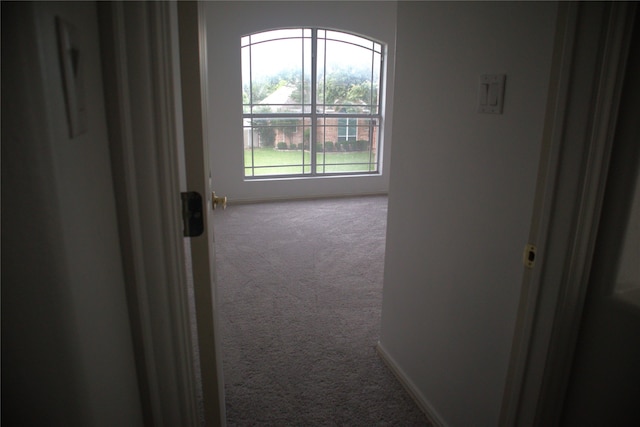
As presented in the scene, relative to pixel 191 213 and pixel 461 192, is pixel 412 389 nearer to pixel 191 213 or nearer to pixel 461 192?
pixel 461 192

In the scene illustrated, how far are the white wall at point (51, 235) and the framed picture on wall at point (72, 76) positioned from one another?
0.01 meters

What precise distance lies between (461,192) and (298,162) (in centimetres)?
442

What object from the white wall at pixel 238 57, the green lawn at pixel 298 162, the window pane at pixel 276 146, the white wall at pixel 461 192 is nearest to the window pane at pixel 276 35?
the white wall at pixel 238 57

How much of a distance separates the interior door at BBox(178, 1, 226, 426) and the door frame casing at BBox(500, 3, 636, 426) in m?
0.79

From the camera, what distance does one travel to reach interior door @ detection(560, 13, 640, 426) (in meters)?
0.90

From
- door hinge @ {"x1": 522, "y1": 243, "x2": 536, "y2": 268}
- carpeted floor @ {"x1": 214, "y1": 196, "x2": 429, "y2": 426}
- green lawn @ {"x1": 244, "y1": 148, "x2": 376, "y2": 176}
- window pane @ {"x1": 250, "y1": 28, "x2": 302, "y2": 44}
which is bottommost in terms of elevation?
carpeted floor @ {"x1": 214, "y1": 196, "x2": 429, "y2": 426}

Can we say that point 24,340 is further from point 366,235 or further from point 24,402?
point 366,235

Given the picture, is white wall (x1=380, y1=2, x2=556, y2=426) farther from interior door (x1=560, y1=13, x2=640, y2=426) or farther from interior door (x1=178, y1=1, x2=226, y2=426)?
interior door (x1=178, y1=1, x2=226, y2=426)

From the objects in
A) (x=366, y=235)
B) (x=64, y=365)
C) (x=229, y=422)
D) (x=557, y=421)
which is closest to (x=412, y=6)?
(x=557, y=421)

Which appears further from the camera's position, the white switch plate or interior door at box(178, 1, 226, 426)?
the white switch plate

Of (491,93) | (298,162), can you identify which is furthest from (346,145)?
(491,93)

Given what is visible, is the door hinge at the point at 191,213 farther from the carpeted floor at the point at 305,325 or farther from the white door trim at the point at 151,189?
the carpeted floor at the point at 305,325

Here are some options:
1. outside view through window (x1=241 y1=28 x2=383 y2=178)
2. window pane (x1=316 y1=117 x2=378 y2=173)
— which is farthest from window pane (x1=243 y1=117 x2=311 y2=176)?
window pane (x1=316 y1=117 x2=378 y2=173)

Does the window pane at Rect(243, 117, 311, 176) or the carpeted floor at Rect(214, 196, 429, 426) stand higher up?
the window pane at Rect(243, 117, 311, 176)
